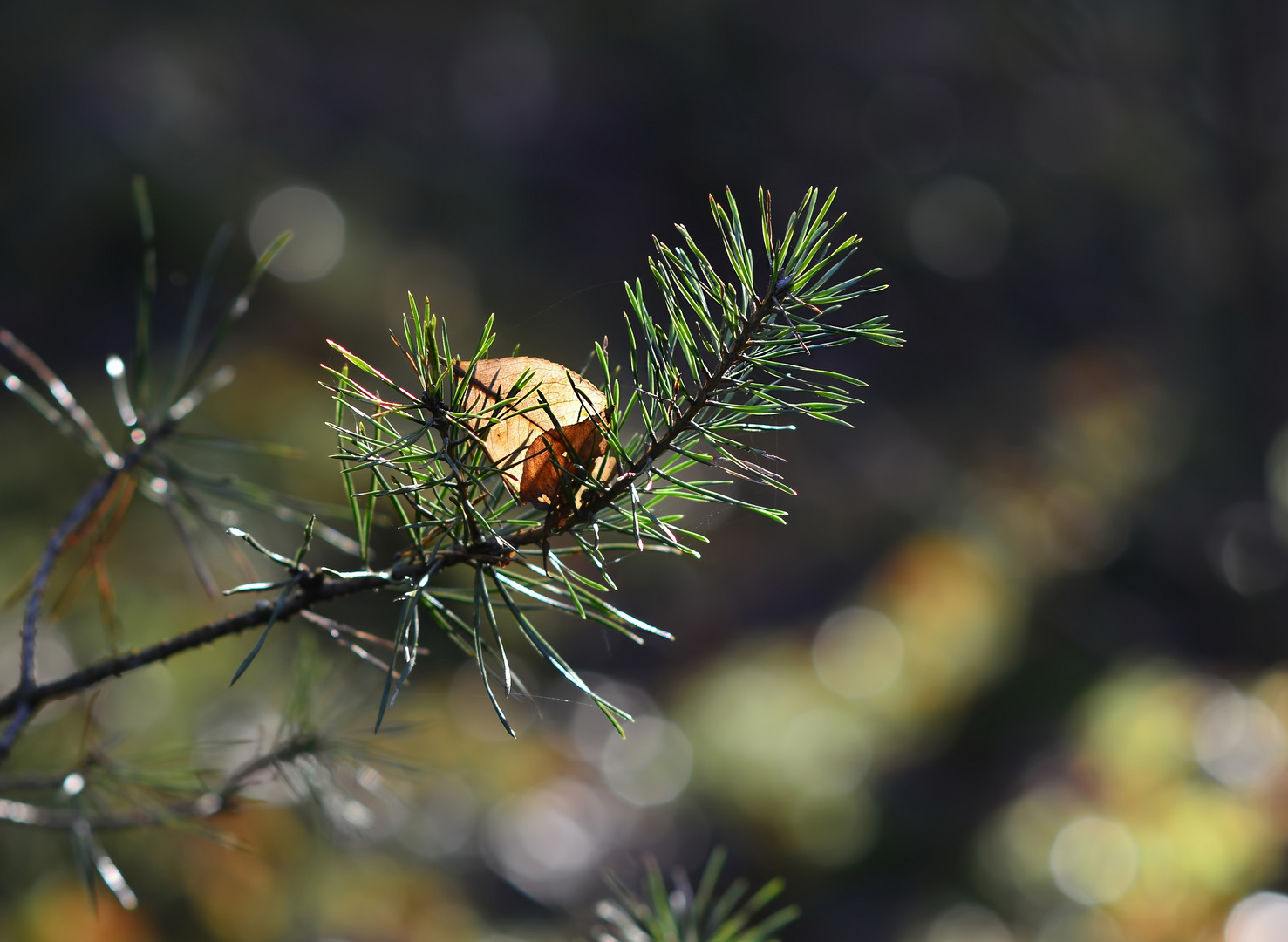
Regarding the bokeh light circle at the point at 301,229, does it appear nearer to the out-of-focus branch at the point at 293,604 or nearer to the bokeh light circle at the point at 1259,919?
the out-of-focus branch at the point at 293,604

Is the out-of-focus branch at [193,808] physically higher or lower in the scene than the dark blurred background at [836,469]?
lower

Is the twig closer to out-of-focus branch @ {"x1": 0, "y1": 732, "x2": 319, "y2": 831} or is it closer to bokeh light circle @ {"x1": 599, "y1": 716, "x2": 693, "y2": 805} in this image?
out-of-focus branch @ {"x1": 0, "y1": 732, "x2": 319, "y2": 831}

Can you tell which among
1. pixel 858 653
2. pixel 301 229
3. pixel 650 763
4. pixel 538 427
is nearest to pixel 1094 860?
pixel 858 653

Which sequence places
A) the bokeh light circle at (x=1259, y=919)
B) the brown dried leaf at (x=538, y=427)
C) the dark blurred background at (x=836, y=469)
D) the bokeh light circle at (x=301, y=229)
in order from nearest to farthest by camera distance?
1. the brown dried leaf at (x=538, y=427)
2. the bokeh light circle at (x=1259, y=919)
3. the dark blurred background at (x=836, y=469)
4. the bokeh light circle at (x=301, y=229)

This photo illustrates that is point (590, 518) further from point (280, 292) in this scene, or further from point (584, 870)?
point (280, 292)

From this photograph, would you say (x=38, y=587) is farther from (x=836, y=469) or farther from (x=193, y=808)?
(x=836, y=469)

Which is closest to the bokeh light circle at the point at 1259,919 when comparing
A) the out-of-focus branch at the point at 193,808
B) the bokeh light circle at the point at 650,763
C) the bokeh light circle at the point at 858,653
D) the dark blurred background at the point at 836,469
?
the dark blurred background at the point at 836,469
